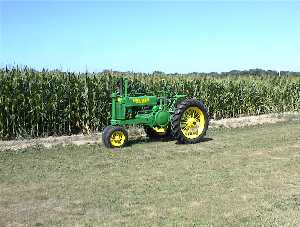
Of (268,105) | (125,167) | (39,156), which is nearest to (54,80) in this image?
(39,156)

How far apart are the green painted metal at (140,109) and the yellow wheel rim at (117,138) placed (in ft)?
1.04

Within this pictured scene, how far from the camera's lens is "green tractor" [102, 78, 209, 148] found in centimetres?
1141

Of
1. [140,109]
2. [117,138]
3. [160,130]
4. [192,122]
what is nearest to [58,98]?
[140,109]

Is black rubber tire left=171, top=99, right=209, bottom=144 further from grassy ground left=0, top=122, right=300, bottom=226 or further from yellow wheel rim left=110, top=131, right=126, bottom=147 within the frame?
yellow wheel rim left=110, top=131, right=126, bottom=147

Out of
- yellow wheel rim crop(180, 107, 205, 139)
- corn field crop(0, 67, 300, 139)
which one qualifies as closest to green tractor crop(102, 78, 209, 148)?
yellow wheel rim crop(180, 107, 205, 139)

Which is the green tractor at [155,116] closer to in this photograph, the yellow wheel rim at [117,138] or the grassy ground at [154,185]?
the yellow wheel rim at [117,138]

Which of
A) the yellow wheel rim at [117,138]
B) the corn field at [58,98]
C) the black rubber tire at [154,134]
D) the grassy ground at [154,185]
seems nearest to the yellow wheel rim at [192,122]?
the grassy ground at [154,185]

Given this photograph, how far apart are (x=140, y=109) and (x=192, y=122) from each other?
4.60 ft

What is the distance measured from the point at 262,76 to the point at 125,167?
16.5 m

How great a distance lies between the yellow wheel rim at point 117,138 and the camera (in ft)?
37.0

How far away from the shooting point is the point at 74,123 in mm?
14625

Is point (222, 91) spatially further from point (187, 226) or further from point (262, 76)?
point (187, 226)

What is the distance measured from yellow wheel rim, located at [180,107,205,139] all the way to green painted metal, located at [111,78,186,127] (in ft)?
1.32

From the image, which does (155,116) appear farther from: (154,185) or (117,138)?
(154,185)
